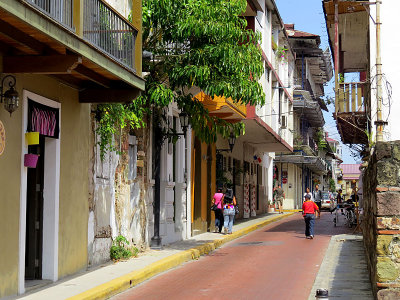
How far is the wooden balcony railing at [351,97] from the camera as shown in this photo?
2153 centimetres

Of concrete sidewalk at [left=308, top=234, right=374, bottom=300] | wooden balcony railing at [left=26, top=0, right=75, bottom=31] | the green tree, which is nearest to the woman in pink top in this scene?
concrete sidewalk at [left=308, top=234, right=374, bottom=300]

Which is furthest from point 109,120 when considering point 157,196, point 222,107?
point 222,107

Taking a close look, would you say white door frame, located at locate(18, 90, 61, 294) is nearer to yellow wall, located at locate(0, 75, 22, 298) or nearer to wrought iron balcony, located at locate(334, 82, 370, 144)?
yellow wall, located at locate(0, 75, 22, 298)

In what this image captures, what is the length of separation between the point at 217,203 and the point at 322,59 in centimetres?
3274

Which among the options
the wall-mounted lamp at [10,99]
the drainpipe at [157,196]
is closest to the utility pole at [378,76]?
the drainpipe at [157,196]

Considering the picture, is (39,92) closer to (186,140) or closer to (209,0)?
(209,0)

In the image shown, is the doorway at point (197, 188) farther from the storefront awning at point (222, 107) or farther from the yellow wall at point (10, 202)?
the yellow wall at point (10, 202)

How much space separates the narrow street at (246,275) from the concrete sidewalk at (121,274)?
0.20 meters

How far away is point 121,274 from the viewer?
12.6 m

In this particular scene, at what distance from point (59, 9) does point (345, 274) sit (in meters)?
6.97

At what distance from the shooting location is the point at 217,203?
23.5 m

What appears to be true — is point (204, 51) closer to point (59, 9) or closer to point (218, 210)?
point (59, 9)

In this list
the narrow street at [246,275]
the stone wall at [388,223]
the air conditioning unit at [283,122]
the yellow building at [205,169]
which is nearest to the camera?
the stone wall at [388,223]

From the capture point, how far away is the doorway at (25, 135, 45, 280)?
11.8m
